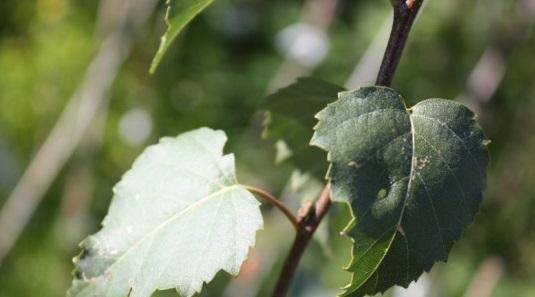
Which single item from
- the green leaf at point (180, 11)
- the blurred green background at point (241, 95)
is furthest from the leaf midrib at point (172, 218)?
the blurred green background at point (241, 95)

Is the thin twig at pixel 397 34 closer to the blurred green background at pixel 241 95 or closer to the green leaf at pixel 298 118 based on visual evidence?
the green leaf at pixel 298 118

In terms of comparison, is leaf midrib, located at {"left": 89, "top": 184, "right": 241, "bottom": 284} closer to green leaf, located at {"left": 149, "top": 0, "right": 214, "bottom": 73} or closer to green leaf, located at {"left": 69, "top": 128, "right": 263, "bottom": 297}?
green leaf, located at {"left": 69, "top": 128, "right": 263, "bottom": 297}

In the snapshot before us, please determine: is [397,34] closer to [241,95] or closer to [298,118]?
[298,118]

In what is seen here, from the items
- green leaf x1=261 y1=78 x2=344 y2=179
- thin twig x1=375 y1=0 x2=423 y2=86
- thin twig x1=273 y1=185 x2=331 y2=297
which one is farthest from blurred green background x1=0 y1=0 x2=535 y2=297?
thin twig x1=375 y1=0 x2=423 y2=86

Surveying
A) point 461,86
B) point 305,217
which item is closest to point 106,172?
point 461,86

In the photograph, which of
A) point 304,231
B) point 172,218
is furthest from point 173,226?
point 304,231
